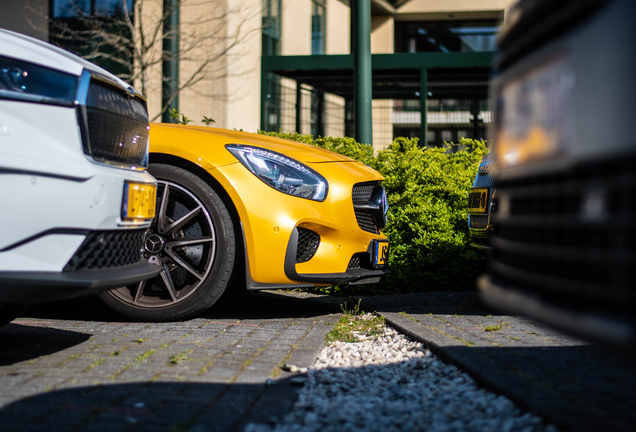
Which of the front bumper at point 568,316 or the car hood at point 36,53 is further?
the car hood at point 36,53

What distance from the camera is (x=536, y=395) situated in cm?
229

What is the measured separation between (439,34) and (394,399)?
A: 2314 cm

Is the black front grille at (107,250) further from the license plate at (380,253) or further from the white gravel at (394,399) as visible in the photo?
the license plate at (380,253)

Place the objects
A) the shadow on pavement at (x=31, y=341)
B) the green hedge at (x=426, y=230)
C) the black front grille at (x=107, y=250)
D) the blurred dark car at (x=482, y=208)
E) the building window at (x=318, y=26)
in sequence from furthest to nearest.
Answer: the building window at (x=318, y=26) < the green hedge at (x=426, y=230) < the blurred dark car at (x=482, y=208) < the shadow on pavement at (x=31, y=341) < the black front grille at (x=107, y=250)

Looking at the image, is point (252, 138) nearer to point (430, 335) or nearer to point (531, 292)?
point (430, 335)

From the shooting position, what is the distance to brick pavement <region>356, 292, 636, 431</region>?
216cm

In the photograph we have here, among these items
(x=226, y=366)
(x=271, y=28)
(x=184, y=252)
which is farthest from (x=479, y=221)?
(x=271, y=28)

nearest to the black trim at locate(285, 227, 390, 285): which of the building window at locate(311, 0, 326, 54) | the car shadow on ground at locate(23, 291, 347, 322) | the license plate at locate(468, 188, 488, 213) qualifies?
the car shadow on ground at locate(23, 291, 347, 322)

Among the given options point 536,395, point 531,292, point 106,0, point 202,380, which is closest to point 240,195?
A: point 202,380

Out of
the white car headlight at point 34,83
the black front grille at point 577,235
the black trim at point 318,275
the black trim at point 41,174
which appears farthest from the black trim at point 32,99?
the black front grille at point 577,235

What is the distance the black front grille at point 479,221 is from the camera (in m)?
4.09

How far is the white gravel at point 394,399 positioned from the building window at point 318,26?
15856 millimetres

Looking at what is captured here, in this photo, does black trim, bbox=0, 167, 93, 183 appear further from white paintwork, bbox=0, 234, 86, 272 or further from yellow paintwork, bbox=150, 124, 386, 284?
yellow paintwork, bbox=150, 124, 386, 284

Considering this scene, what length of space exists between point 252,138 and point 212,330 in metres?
1.32
